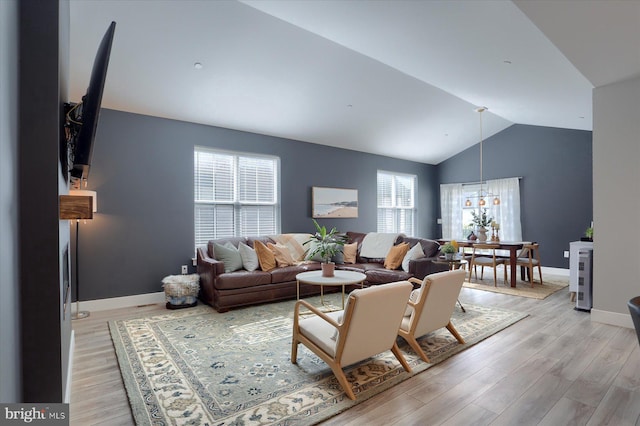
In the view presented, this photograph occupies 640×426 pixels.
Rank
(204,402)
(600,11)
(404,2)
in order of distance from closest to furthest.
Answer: (204,402)
(600,11)
(404,2)

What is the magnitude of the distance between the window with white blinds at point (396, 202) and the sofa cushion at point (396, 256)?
2678mm

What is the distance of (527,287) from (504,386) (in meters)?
3.98

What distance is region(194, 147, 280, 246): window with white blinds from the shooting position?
5.30 m

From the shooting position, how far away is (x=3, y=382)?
87cm

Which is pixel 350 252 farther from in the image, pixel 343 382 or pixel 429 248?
pixel 343 382

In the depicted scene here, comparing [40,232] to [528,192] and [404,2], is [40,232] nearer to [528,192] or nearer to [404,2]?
[404,2]

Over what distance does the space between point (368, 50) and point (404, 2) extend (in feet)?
3.99

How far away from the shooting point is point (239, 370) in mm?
2668

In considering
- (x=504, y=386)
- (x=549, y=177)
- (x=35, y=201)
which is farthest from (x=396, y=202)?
(x=35, y=201)

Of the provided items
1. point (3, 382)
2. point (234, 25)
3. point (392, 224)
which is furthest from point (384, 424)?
point (392, 224)

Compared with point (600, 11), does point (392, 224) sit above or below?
below

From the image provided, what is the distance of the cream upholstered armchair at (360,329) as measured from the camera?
7.36 feet

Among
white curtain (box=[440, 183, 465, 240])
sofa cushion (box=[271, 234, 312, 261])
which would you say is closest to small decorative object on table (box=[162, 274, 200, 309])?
A: sofa cushion (box=[271, 234, 312, 261])

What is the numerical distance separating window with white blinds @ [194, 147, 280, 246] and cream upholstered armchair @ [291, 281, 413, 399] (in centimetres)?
326
